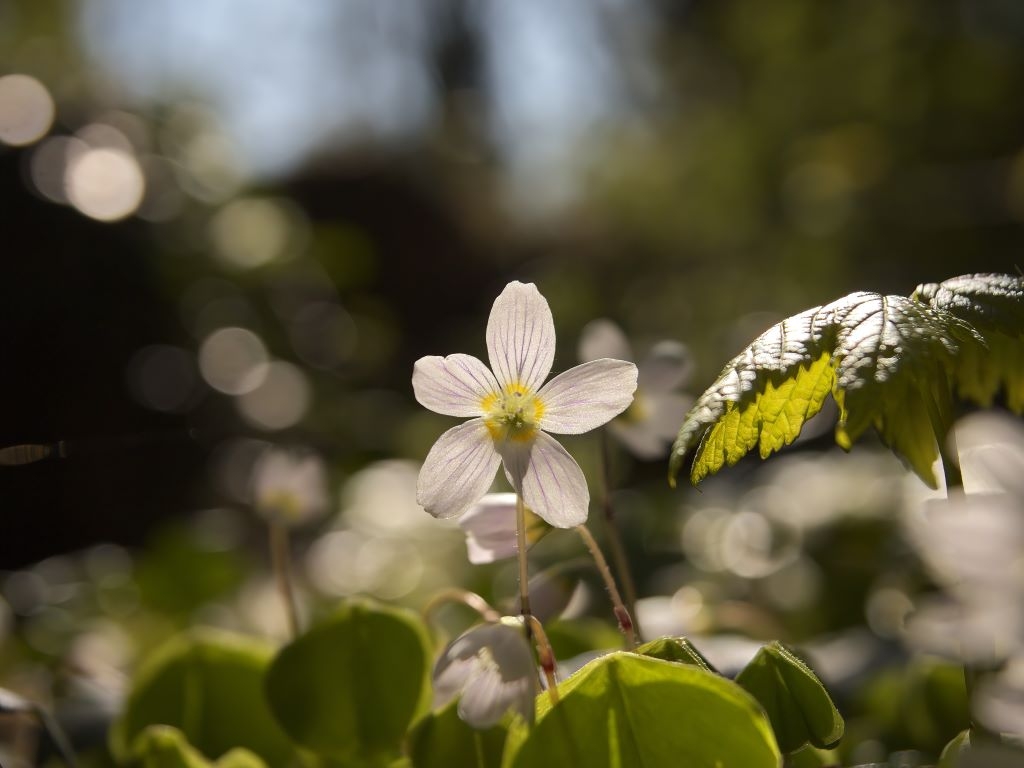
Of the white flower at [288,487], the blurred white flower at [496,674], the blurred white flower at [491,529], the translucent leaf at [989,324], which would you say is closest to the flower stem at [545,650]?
the blurred white flower at [496,674]

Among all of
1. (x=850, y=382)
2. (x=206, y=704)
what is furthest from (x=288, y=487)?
(x=850, y=382)

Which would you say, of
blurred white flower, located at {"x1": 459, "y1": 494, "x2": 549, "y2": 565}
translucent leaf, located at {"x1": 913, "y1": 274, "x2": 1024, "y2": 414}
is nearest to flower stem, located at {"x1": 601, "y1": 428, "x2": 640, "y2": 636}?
blurred white flower, located at {"x1": 459, "y1": 494, "x2": 549, "y2": 565}

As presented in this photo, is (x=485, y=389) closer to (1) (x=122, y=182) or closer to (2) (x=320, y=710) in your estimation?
(2) (x=320, y=710)

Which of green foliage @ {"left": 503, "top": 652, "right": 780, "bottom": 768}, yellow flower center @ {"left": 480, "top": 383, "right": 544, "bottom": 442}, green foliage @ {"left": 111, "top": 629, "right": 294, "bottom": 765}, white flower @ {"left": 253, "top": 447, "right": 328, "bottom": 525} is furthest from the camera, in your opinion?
white flower @ {"left": 253, "top": 447, "right": 328, "bottom": 525}

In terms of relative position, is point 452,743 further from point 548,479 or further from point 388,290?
point 388,290

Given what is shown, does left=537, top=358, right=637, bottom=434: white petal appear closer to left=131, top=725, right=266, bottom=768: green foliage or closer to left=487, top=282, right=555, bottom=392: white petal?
left=487, top=282, right=555, bottom=392: white petal

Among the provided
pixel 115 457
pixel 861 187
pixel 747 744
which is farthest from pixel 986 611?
pixel 861 187

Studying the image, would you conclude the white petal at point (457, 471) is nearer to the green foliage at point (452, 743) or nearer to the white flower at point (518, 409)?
the white flower at point (518, 409)

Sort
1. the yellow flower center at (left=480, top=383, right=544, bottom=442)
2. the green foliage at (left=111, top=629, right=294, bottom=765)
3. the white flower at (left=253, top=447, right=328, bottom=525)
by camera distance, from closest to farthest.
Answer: the yellow flower center at (left=480, top=383, right=544, bottom=442)
the green foliage at (left=111, top=629, right=294, bottom=765)
the white flower at (left=253, top=447, right=328, bottom=525)
